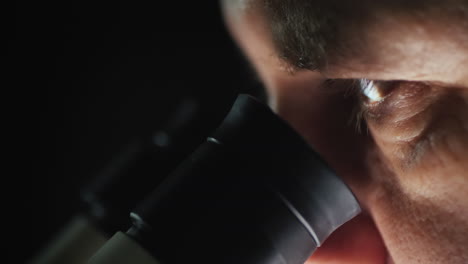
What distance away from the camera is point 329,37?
48 centimetres

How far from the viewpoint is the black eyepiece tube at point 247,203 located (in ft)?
1.53

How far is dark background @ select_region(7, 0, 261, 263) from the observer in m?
1.64

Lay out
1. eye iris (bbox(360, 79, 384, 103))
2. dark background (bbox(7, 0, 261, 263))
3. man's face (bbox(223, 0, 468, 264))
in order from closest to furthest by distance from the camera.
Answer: man's face (bbox(223, 0, 468, 264)) → eye iris (bbox(360, 79, 384, 103)) → dark background (bbox(7, 0, 261, 263))

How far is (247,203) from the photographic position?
0.48m

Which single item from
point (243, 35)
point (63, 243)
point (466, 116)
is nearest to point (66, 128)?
point (63, 243)

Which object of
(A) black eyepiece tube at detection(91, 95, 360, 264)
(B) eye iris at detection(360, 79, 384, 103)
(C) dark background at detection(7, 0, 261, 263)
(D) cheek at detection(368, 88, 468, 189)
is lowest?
(A) black eyepiece tube at detection(91, 95, 360, 264)

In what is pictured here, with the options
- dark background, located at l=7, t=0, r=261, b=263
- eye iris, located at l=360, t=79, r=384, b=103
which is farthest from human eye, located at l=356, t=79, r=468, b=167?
dark background, located at l=7, t=0, r=261, b=263

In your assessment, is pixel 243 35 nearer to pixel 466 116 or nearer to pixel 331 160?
pixel 331 160

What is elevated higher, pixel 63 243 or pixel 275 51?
pixel 275 51

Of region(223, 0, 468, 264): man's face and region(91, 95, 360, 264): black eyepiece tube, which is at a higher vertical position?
region(223, 0, 468, 264): man's face

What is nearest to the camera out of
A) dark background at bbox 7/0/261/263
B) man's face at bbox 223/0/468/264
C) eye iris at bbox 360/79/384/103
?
man's face at bbox 223/0/468/264

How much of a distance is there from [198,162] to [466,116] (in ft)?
0.84

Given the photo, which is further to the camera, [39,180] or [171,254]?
[39,180]

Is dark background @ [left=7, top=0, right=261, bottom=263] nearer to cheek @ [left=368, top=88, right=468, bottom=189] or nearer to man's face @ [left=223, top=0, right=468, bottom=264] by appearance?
man's face @ [left=223, top=0, right=468, bottom=264]
